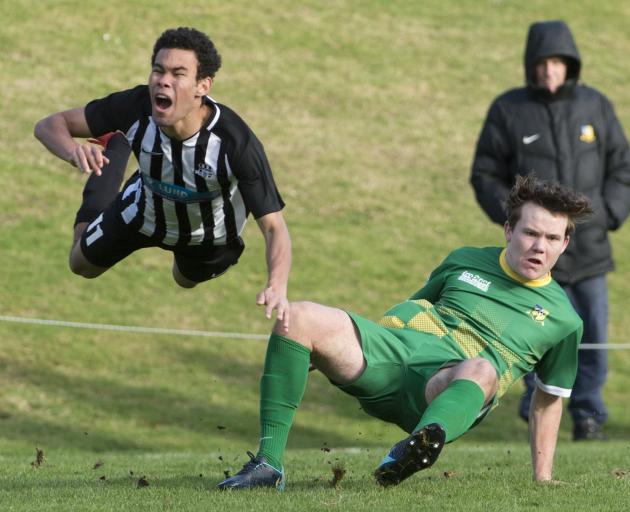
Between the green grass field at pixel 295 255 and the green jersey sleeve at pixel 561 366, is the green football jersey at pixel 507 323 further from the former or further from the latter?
the green grass field at pixel 295 255

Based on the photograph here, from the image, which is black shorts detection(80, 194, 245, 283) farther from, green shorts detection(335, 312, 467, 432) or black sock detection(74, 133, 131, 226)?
green shorts detection(335, 312, 467, 432)

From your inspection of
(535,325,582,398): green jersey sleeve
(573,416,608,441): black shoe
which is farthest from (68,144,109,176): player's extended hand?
(573,416,608,441): black shoe

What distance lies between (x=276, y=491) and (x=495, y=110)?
5.80m

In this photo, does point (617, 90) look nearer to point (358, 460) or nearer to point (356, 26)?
point (356, 26)

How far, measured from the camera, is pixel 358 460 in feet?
28.1

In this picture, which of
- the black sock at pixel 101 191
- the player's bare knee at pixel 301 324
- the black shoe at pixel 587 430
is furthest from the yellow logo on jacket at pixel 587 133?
the player's bare knee at pixel 301 324

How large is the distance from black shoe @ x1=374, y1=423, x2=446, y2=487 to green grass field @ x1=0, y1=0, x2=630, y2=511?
0.85ft

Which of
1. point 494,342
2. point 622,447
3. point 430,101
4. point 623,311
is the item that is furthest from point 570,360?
point 430,101

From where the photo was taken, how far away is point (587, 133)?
1091 cm

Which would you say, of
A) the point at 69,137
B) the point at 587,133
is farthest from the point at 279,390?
the point at 587,133

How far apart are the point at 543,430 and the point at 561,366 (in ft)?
1.16

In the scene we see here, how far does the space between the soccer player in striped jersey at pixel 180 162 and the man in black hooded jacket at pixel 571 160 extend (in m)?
3.35

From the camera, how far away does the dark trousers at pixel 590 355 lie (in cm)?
1104

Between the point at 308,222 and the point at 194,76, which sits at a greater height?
the point at 194,76
